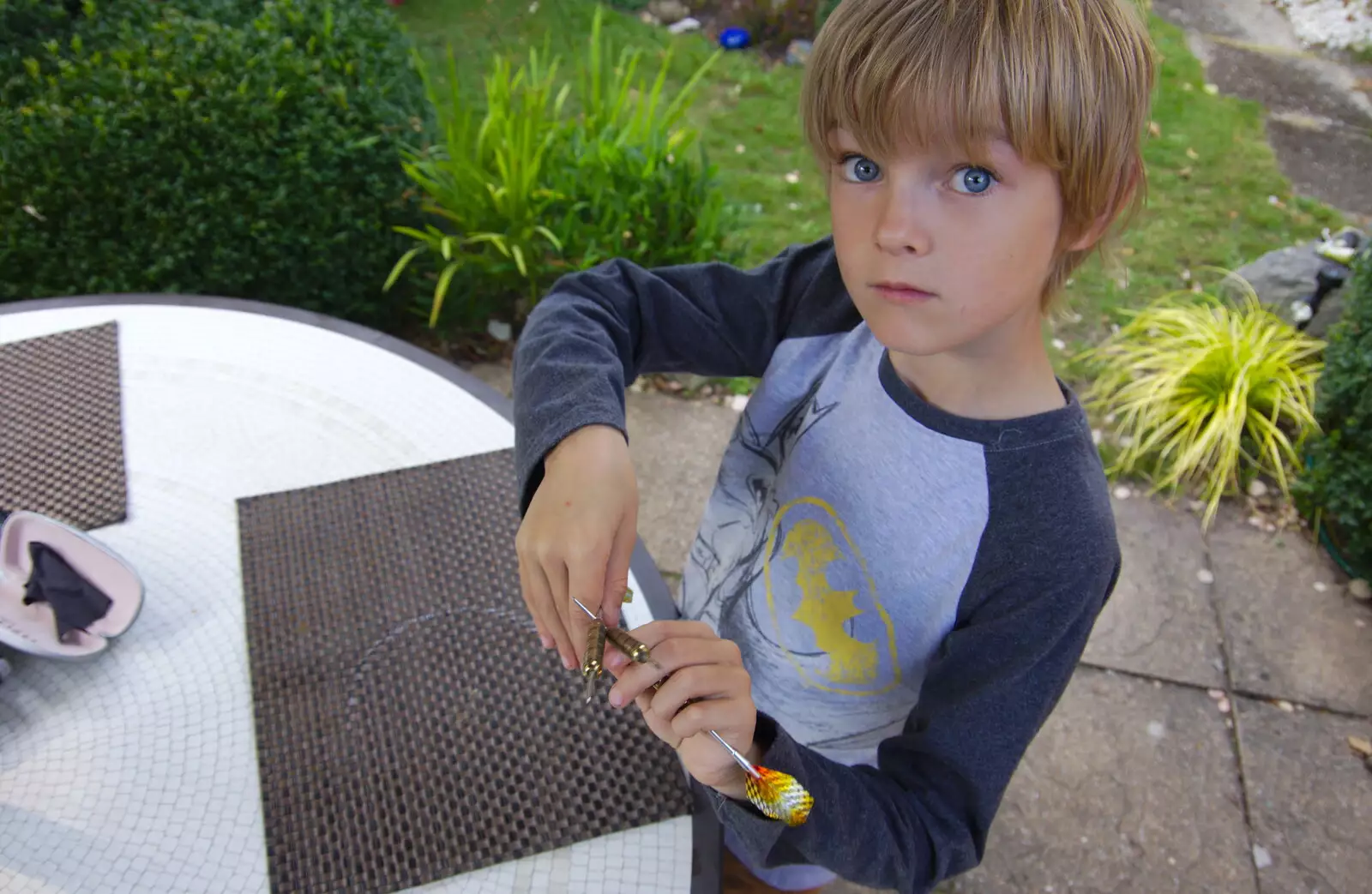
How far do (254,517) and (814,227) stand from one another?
286cm

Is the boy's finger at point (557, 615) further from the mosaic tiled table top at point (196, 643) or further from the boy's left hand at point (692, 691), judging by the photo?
the mosaic tiled table top at point (196, 643)

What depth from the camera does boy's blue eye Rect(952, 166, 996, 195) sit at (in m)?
0.87

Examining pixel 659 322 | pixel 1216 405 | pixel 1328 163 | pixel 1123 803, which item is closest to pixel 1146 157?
pixel 1328 163

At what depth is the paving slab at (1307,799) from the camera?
209 centimetres

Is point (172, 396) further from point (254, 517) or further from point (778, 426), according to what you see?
point (778, 426)

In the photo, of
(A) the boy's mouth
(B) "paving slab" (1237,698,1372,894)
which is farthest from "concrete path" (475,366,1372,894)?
(A) the boy's mouth

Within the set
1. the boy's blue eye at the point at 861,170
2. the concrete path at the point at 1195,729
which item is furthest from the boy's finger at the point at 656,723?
the concrete path at the point at 1195,729

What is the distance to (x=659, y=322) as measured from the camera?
135 cm

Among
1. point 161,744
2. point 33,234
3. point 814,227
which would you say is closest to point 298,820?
point 161,744

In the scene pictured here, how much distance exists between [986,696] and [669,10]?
5055 mm

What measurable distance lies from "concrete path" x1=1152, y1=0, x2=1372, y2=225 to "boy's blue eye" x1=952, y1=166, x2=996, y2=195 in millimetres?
4066

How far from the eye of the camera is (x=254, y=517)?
4.71 ft

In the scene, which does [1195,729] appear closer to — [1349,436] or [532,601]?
[1349,436]

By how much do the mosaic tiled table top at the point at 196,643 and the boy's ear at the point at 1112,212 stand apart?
0.76 metres
